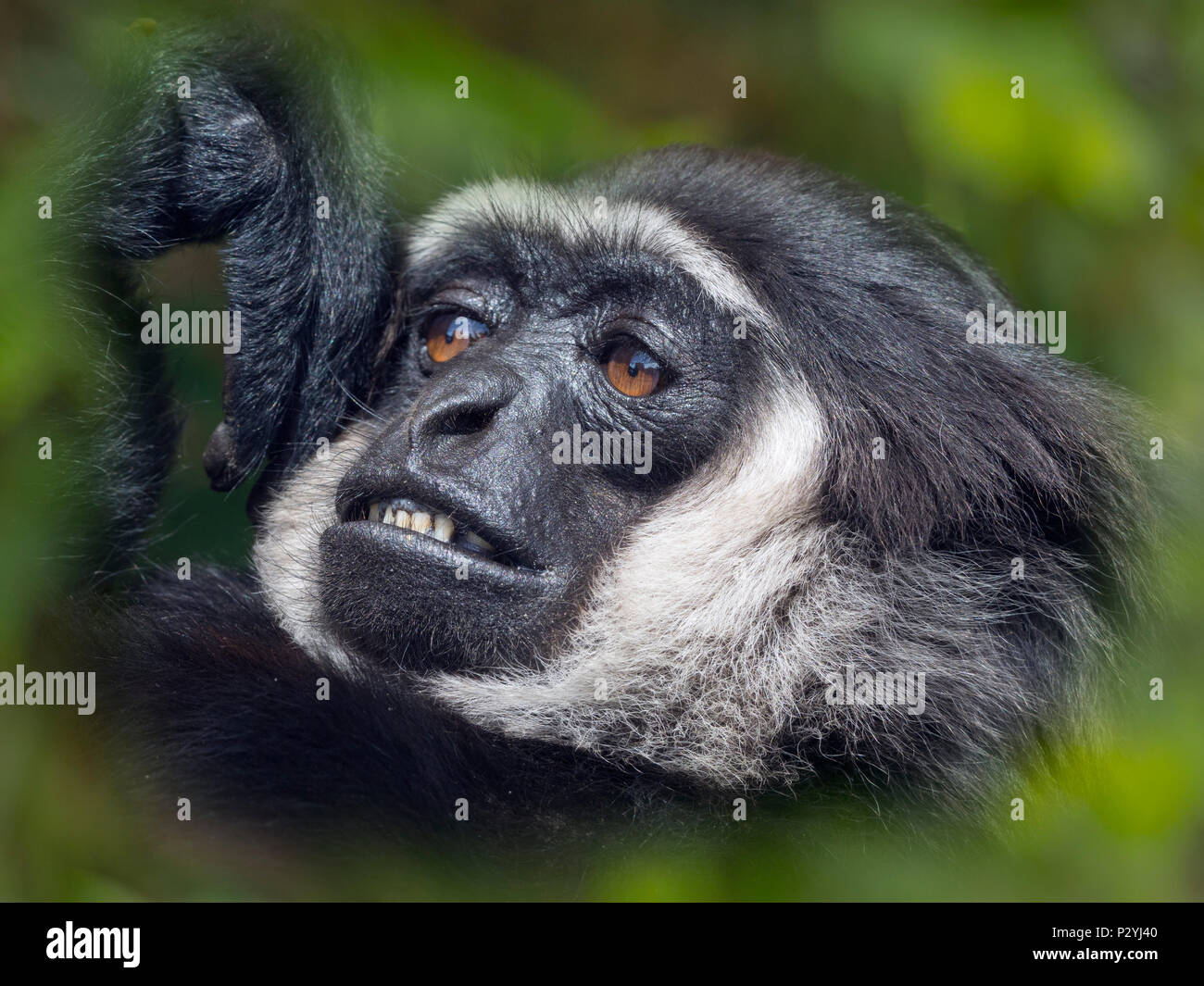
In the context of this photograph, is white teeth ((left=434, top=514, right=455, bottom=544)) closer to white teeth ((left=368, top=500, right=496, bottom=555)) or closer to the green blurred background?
white teeth ((left=368, top=500, right=496, bottom=555))

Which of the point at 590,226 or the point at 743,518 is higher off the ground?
the point at 590,226

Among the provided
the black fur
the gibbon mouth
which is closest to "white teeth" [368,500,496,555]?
the gibbon mouth

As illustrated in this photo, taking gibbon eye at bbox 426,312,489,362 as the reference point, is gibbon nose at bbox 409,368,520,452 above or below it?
below

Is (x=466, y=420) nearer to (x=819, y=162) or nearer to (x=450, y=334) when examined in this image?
(x=450, y=334)

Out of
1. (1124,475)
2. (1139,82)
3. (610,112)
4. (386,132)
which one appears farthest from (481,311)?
(1139,82)

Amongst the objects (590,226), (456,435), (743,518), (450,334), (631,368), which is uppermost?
(590,226)

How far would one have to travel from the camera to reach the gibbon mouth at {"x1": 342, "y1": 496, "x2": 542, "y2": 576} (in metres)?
3.45

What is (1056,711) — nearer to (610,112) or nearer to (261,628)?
(261,628)

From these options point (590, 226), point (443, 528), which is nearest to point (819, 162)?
point (590, 226)

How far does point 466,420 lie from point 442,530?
327 millimetres

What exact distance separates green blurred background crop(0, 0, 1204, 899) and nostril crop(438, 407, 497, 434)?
1181 millimetres

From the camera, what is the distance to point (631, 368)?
373cm

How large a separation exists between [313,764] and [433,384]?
1148 mm

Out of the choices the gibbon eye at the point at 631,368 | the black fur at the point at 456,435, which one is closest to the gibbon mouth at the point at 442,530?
the black fur at the point at 456,435
